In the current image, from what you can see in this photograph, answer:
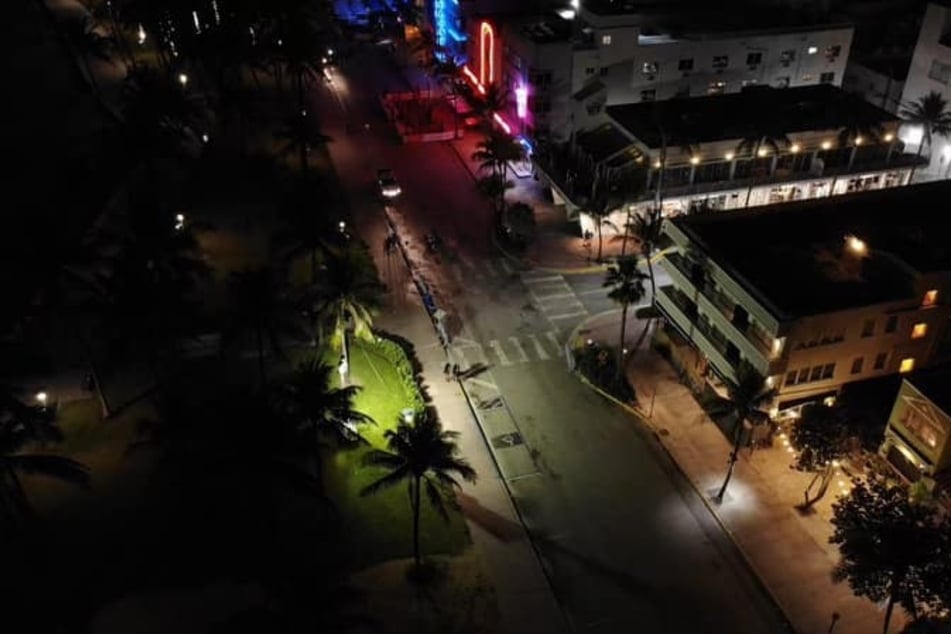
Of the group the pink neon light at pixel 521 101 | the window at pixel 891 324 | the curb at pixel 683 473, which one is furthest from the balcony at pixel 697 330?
the pink neon light at pixel 521 101

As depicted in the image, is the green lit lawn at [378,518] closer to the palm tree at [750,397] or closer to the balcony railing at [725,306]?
the palm tree at [750,397]

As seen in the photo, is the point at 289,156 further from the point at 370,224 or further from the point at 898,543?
the point at 898,543

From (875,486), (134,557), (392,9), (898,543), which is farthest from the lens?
(392,9)

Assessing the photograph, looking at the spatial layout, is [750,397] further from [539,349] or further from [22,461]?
[22,461]

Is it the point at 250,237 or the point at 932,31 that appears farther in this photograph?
the point at 932,31

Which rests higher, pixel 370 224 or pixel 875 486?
pixel 875 486

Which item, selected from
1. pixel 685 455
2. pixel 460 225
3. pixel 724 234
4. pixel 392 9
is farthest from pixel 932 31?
pixel 392 9

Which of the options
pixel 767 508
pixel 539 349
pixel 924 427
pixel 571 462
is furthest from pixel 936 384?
pixel 539 349

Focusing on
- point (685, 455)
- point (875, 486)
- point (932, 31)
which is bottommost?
point (685, 455)
